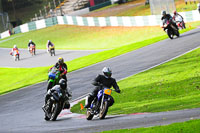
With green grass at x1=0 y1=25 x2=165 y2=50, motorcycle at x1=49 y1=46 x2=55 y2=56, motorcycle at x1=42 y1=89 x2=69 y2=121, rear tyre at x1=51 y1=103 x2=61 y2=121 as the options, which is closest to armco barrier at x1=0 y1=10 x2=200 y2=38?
green grass at x1=0 y1=25 x2=165 y2=50

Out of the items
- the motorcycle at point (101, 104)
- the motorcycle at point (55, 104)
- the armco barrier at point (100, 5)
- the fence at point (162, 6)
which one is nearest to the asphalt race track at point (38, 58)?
the fence at point (162, 6)

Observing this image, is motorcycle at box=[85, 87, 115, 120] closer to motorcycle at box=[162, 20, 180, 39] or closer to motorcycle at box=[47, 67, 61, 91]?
motorcycle at box=[47, 67, 61, 91]

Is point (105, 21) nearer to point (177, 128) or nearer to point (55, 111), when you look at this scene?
point (55, 111)

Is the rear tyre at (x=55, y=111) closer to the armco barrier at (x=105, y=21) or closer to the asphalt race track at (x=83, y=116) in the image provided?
the asphalt race track at (x=83, y=116)

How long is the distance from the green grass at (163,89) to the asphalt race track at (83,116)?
1264 mm

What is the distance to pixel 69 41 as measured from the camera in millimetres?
57812

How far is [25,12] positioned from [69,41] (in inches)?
1626

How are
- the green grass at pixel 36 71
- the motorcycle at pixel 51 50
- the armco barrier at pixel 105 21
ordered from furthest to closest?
the armco barrier at pixel 105 21 → the motorcycle at pixel 51 50 → the green grass at pixel 36 71

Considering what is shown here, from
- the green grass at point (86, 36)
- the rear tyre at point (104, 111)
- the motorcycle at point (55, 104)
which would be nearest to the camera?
the rear tyre at point (104, 111)

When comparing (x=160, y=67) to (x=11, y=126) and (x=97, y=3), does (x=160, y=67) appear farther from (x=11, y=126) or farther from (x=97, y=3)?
(x=97, y=3)

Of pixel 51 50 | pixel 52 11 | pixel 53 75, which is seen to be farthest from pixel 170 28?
pixel 52 11

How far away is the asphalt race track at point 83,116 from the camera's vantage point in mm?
11609

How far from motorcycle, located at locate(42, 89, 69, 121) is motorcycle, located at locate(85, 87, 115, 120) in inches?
53.3

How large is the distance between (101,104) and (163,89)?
4.97 meters
